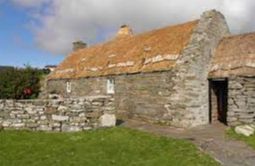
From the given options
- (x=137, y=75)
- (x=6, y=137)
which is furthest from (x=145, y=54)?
(x=6, y=137)

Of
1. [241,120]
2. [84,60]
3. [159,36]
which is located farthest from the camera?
[84,60]

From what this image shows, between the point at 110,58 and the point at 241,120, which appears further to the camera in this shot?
the point at 110,58

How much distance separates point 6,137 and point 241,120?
10565mm

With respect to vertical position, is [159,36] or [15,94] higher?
[159,36]

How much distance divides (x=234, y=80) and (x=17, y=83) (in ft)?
Answer: 46.0

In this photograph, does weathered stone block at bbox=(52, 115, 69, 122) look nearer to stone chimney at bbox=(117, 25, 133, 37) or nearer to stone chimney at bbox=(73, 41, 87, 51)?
stone chimney at bbox=(117, 25, 133, 37)

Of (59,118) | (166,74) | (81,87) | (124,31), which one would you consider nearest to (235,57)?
(166,74)

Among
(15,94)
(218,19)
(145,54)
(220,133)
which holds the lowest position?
(220,133)

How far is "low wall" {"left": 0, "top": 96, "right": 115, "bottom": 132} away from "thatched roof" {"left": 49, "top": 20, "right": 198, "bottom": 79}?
455 cm

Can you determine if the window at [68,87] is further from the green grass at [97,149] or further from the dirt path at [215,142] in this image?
the green grass at [97,149]

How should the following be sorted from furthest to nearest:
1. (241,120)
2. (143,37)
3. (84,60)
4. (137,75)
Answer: (84,60), (143,37), (137,75), (241,120)

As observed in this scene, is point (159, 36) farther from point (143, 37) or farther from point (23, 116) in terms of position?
point (23, 116)

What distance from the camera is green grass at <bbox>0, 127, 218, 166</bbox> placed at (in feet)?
43.9

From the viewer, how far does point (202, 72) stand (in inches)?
873
